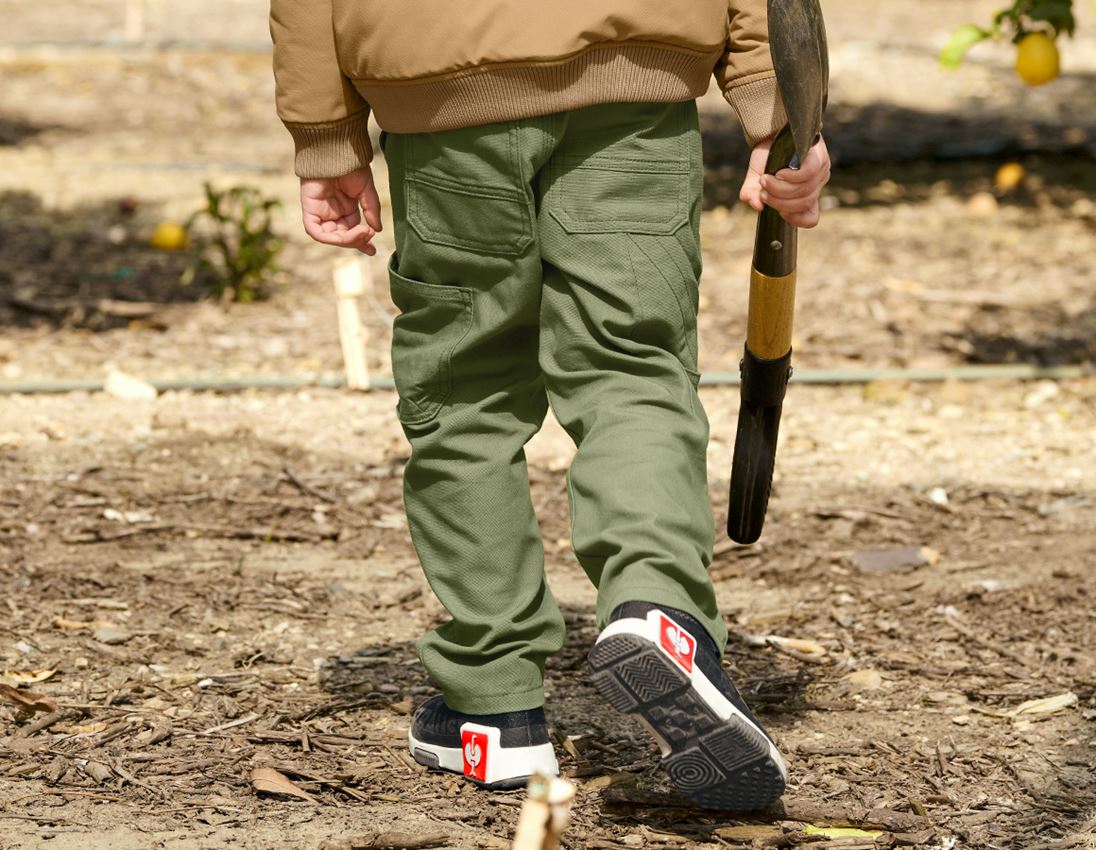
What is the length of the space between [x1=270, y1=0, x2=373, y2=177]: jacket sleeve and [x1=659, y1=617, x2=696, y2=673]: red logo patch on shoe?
899 millimetres

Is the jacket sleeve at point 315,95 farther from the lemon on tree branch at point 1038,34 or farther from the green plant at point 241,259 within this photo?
the lemon on tree branch at point 1038,34

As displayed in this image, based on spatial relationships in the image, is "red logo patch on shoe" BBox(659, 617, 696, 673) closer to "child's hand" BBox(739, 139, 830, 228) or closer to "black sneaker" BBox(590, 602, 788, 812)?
"black sneaker" BBox(590, 602, 788, 812)

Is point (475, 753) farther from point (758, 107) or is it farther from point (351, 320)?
point (351, 320)

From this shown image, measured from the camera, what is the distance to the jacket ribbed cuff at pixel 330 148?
7.80ft

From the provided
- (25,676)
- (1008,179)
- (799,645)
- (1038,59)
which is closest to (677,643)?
(799,645)

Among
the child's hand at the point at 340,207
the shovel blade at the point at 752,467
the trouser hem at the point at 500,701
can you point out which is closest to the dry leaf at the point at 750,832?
the trouser hem at the point at 500,701

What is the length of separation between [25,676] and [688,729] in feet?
4.87

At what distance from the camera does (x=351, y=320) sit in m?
4.77

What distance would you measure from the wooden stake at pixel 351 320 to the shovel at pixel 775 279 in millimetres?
2269

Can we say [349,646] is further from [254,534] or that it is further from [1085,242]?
[1085,242]

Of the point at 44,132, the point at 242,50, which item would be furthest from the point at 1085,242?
the point at 242,50

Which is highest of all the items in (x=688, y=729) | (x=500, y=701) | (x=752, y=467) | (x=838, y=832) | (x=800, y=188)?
(x=800, y=188)

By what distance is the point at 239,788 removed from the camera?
2484 mm

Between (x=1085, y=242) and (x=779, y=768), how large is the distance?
5147 mm
